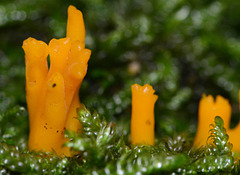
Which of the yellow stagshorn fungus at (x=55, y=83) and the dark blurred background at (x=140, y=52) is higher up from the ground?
the dark blurred background at (x=140, y=52)

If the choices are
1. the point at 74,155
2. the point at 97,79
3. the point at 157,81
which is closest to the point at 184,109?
the point at 157,81

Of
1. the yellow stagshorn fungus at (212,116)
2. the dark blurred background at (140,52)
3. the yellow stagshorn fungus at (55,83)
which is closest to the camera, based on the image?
the yellow stagshorn fungus at (55,83)

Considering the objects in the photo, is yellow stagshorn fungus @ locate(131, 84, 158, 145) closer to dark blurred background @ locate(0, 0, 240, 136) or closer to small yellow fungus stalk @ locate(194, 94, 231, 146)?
small yellow fungus stalk @ locate(194, 94, 231, 146)

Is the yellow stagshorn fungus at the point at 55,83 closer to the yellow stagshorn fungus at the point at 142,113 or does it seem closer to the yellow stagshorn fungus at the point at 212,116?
the yellow stagshorn fungus at the point at 142,113

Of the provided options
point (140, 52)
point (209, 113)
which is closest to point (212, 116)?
point (209, 113)

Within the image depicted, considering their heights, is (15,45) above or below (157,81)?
above

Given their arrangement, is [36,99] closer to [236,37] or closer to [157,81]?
[157,81]

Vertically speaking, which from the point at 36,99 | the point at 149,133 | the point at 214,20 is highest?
the point at 214,20

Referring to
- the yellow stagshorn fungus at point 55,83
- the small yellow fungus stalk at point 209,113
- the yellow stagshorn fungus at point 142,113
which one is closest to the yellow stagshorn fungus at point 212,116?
the small yellow fungus stalk at point 209,113
